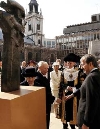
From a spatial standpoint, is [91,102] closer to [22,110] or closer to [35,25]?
[22,110]

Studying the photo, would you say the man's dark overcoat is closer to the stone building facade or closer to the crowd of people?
the crowd of people

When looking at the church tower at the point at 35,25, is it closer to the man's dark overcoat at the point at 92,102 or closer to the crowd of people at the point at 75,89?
the crowd of people at the point at 75,89

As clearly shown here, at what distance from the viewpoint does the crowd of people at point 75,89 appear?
8.08ft

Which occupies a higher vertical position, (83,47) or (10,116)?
(83,47)

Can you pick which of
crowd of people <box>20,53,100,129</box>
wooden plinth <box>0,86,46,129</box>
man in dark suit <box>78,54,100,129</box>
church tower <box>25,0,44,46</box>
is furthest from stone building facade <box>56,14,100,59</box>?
wooden plinth <box>0,86,46,129</box>

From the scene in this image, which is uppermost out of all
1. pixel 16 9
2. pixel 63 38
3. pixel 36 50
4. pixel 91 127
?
pixel 63 38

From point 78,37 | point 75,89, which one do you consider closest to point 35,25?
point 78,37

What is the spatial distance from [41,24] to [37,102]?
66252 millimetres

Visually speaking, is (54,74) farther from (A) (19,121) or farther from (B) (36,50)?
(B) (36,50)

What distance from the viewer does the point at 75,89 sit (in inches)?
167

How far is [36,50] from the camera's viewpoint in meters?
58.2

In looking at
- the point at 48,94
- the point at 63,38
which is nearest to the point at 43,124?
the point at 48,94

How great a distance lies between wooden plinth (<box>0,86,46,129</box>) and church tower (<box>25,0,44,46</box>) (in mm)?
63147

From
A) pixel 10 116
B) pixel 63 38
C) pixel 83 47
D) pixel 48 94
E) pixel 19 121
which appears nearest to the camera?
pixel 10 116
